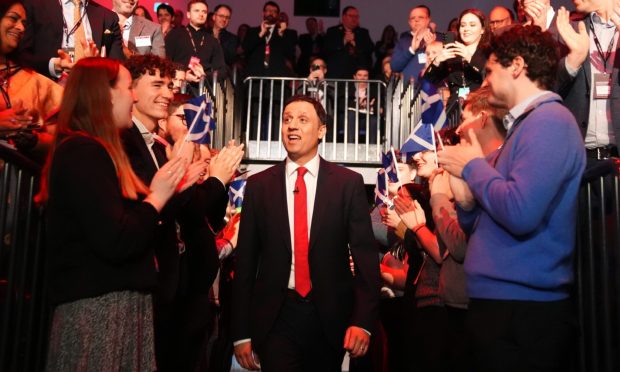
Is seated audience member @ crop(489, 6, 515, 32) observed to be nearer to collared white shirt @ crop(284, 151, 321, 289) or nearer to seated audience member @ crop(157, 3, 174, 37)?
collared white shirt @ crop(284, 151, 321, 289)

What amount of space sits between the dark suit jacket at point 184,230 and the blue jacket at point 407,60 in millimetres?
6033

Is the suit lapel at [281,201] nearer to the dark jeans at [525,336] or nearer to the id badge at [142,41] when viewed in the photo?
the dark jeans at [525,336]

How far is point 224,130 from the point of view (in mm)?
10539

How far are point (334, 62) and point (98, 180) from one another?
9.30 metres

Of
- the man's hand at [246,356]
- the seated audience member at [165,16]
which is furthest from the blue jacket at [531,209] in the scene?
the seated audience member at [165,16]

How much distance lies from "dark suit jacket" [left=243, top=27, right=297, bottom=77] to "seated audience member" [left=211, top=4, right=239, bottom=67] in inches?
10.3

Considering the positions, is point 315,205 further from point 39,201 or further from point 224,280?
point 224,280

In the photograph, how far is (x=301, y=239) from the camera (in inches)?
161

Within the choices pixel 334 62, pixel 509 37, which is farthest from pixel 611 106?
pixel 334 62

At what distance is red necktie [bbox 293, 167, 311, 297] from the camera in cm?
401

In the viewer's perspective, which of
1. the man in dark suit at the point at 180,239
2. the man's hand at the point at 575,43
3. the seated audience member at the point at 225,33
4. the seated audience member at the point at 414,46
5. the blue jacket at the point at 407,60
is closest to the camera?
the man in dark suit at the point at 180,239

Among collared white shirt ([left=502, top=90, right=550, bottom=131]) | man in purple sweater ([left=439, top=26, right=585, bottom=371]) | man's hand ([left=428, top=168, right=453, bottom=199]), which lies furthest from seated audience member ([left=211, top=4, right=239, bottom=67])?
man in purple sweater ([left=439, top=26, right=585, bottom=371])

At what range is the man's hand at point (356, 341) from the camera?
3.90m

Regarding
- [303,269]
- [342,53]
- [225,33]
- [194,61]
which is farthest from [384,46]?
[303,269]
